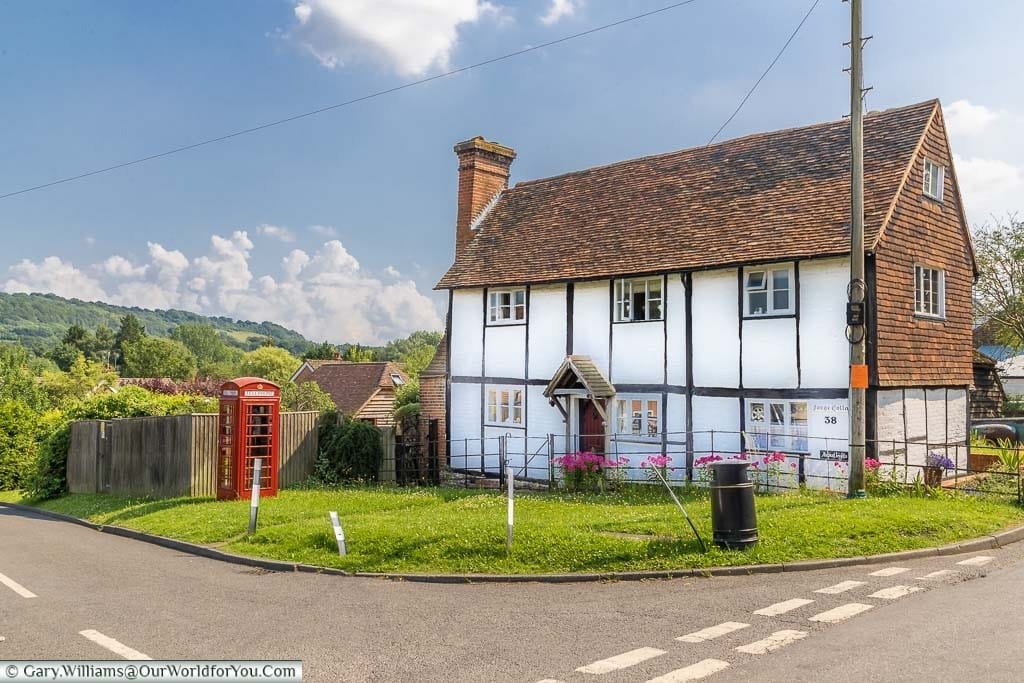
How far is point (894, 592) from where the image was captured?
957 cm

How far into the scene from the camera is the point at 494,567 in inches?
439

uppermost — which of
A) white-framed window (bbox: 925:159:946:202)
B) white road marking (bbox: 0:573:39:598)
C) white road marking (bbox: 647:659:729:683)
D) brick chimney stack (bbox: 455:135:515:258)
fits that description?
brick chimney stack (bbox: 455:135:515:258)

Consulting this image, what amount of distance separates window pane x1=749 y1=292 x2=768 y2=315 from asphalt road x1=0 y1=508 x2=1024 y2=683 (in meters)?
8.83

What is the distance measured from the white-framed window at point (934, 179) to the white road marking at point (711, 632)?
637 inches

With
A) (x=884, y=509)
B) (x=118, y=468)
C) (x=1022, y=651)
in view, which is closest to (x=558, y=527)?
(x=884, y=509)

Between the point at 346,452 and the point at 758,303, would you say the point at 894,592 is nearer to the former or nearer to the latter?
the point at 758,303

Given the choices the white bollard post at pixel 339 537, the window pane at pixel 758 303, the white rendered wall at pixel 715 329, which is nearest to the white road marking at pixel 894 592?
the white bollard post at pixel 339 537

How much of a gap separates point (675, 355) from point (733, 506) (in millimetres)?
10271

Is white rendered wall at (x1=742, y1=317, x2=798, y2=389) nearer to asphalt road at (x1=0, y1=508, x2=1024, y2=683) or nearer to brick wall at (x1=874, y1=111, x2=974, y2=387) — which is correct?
brick wall at (x1=874, y1=111, x2=974, y2=387)

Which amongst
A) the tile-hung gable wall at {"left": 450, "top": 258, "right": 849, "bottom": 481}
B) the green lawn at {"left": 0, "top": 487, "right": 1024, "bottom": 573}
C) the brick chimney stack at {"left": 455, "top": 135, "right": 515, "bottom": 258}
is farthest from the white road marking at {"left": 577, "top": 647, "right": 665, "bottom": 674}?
the brick chimney stack at {"left": 455, "top": 135, "right": 515, "bottom": 258}

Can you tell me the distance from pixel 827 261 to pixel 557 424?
8.68 metres

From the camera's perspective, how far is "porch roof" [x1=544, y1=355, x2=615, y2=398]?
22125mm

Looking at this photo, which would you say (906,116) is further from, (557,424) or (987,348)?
(987,348)

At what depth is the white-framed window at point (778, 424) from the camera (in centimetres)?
1897
